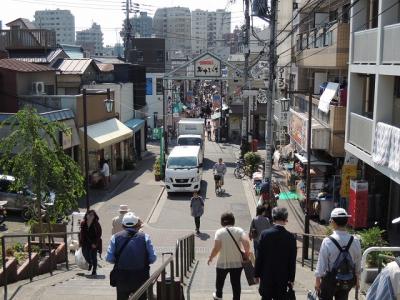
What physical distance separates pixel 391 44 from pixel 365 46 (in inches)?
104

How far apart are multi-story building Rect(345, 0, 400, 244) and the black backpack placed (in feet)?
26.1

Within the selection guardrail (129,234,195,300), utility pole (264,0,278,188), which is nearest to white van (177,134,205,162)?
utility pole (264,0,278,188)

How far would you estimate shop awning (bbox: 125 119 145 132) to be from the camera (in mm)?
37375

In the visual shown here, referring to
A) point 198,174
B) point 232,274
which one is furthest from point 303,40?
point 232,274

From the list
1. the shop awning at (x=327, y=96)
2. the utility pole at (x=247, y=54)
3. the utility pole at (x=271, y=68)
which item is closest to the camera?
the utility pole at (x=271, y=68)

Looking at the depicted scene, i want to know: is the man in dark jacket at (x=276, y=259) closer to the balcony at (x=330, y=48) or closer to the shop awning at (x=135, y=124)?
the balcony at (x=330, y=48)

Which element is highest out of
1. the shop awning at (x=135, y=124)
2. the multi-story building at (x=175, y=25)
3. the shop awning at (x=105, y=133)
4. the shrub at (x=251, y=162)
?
the multi-story building at (x=175, y=25)

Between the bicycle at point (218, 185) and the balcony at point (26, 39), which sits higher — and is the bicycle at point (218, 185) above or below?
below

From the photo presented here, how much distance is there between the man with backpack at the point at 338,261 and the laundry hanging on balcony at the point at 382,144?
28.3ft

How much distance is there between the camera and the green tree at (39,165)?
512 inches

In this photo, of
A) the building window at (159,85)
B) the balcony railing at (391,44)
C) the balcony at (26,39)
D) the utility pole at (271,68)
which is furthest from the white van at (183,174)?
the building window at (159,85)

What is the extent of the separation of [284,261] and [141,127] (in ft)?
115

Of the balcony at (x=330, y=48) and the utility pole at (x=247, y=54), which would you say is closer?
the balcony at (x=330, y=48)

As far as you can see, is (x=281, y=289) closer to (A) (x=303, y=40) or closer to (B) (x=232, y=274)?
(B) (x=232, y=274)
